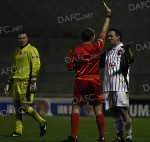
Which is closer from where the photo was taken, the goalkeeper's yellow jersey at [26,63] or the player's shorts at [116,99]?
the player's shorts at [116,99]

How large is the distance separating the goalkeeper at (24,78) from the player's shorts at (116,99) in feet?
6.56

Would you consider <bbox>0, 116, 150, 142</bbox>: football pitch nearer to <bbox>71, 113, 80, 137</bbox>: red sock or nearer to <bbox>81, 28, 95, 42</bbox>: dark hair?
<bbox>71, 113, 80, 137</bbox>: red sock

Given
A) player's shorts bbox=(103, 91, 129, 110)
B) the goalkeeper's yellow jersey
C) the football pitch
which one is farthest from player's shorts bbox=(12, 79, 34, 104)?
player's shorts bbox=(103, 91, 129, 110)

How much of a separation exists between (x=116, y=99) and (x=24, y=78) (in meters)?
2.50

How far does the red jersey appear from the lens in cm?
877

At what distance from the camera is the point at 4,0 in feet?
72.7

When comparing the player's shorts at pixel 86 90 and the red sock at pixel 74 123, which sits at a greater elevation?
the player's shorts at pixel 86 90

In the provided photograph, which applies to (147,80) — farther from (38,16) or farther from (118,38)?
(118,38)

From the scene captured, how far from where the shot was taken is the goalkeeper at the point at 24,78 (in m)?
10.4

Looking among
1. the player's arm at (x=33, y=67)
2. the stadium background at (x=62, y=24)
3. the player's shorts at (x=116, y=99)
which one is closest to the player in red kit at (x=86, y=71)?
the player's shorts at (x=116, y=99)

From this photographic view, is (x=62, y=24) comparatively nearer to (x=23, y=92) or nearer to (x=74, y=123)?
(x=23, y=92)

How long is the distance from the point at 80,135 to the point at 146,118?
619cm

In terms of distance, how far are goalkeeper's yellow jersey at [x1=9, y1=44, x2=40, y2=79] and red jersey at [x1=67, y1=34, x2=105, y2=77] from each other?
1660 millimetres

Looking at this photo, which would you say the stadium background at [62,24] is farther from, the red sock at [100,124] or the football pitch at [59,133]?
the red sock at [100,124]
